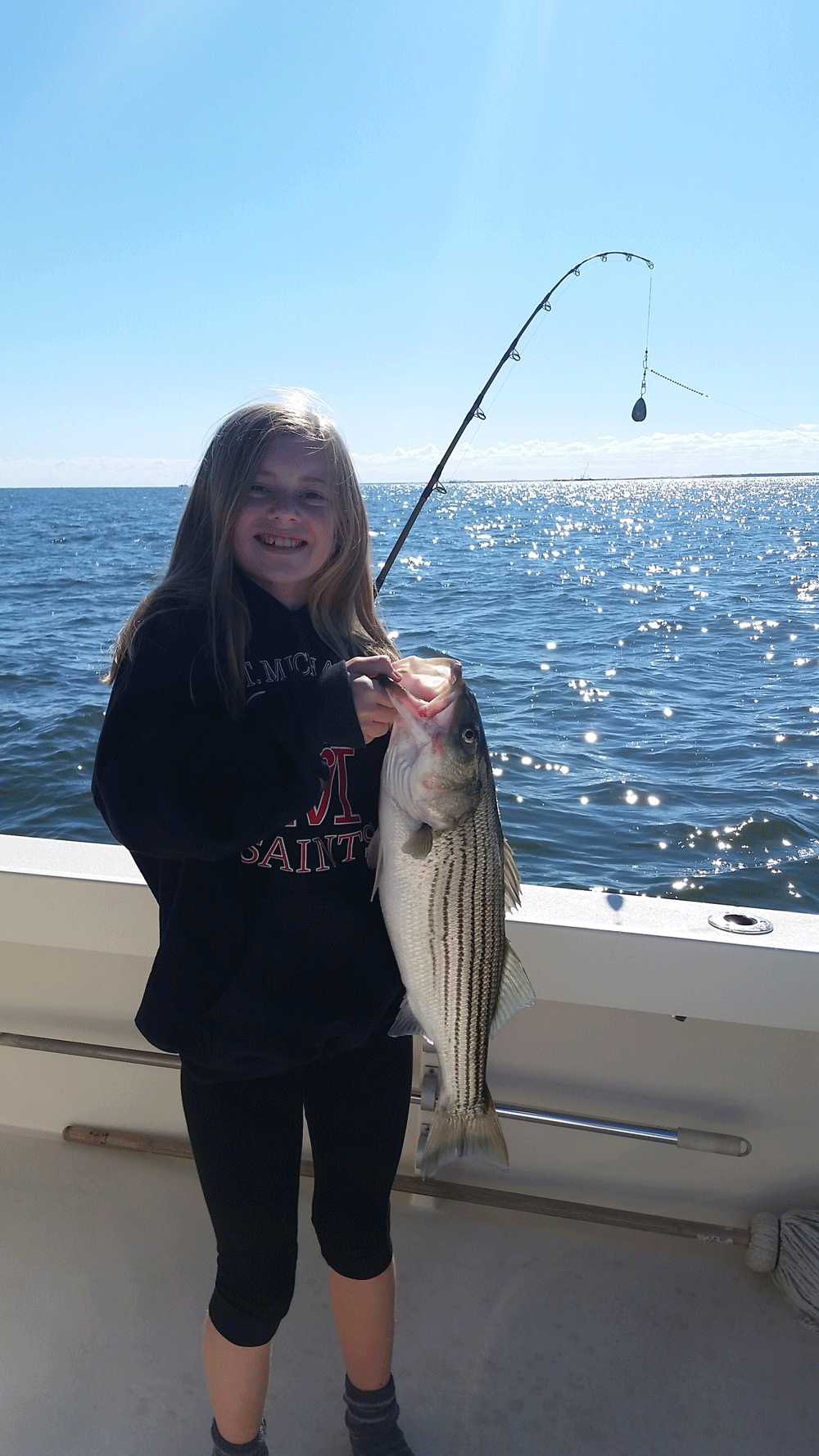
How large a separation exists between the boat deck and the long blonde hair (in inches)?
72.9

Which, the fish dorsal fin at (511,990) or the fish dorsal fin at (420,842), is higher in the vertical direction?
the fish dorsal fin at (420,842)

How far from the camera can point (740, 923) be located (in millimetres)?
2652

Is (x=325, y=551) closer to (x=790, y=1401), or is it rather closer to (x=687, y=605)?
(x=790, y=1401)

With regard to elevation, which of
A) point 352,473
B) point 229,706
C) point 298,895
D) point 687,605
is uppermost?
point 352,473

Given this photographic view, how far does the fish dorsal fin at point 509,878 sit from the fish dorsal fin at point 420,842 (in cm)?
20

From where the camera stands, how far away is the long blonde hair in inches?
75.7

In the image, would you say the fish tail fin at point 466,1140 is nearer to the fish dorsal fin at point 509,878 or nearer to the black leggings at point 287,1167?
the black leggings at point 287,1167

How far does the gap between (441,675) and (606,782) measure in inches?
260

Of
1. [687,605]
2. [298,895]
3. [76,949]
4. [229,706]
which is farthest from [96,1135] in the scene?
[687,605]

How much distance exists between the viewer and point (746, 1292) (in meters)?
2.86

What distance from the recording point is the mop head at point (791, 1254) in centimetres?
272

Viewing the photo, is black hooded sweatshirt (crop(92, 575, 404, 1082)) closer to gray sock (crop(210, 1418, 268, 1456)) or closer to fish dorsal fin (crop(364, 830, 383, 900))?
fish dorsal fin (crop(364, 830, 383, 900))

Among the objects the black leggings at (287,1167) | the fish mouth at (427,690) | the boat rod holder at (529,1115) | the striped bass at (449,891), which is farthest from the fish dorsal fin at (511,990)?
the boat rod holder at (529,1115)

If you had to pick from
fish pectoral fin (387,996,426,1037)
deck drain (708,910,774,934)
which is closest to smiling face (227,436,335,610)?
fish pectoral fin (387,996,426,1037)
